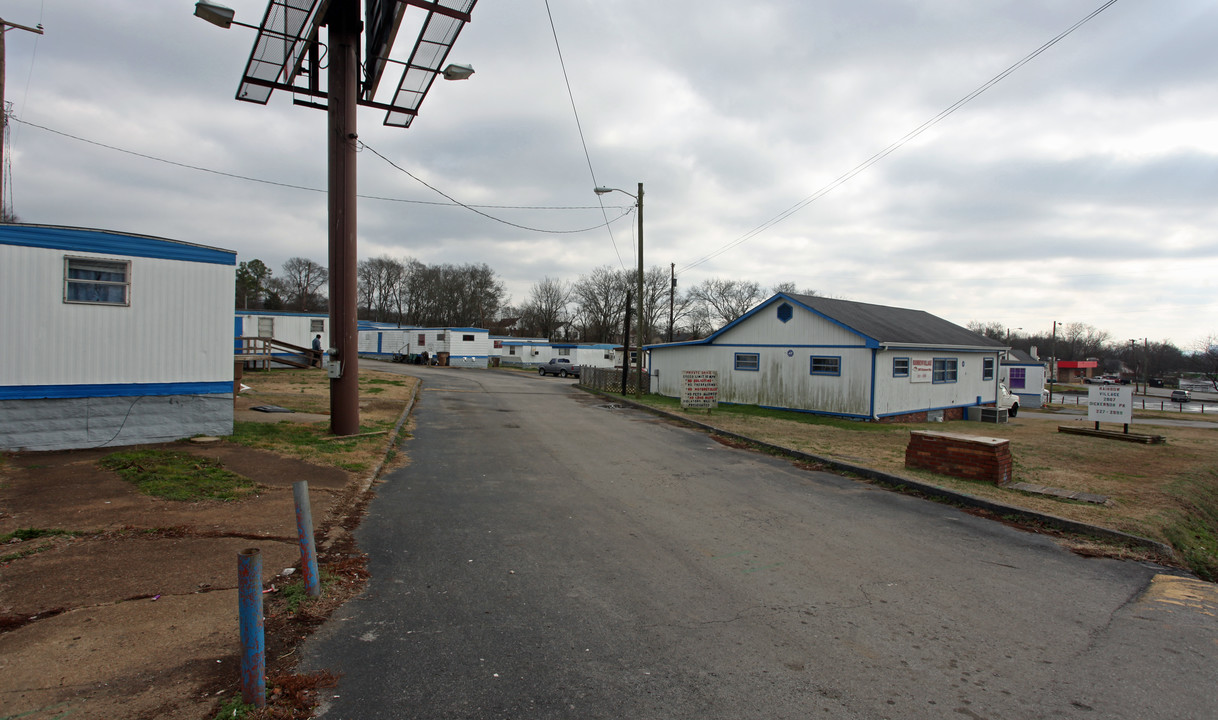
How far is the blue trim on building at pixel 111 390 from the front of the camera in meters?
9.27

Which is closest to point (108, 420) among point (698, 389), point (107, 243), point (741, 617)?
point (107, 243)

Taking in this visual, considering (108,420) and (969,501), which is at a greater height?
(108,420)

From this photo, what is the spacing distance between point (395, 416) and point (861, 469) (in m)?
11.0

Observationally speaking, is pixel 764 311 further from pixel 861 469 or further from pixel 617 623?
pixel 617 623

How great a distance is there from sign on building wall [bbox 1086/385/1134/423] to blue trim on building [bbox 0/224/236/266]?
21.2 meters

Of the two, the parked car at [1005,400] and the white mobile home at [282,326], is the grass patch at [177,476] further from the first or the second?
the parked car at [1005,400]

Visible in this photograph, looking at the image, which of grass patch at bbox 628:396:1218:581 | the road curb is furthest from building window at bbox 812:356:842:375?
the road curb

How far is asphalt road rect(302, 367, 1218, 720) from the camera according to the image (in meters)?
3.36

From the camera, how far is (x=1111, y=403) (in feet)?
54.1

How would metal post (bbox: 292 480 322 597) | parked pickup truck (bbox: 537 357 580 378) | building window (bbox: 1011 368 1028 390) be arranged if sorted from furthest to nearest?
building window (bbox: 1011 368 1028 390) → parked pickup truck (bbox: 537 357 580 378) → metal post (bbox: 292 480 322 597)

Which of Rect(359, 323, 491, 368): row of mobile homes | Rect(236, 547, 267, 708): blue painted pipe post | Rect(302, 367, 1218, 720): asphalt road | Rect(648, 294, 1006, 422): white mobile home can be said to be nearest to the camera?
Rect(236, 547, 267, 708): blue painted pipe post

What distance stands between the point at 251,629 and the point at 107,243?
401 inches

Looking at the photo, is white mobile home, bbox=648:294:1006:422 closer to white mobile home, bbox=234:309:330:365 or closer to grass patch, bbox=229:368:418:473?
grass patch, bbox=229:368:418:473

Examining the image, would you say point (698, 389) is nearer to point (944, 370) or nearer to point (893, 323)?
point (893, 323)
